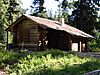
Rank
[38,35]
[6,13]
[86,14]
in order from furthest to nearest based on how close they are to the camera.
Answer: [86,14] < [6,13] < [38,35]

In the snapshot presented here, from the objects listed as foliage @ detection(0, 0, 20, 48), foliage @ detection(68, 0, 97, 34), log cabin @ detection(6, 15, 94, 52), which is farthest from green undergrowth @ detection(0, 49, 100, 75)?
foliage @ detection(68, 0, 97, 34)

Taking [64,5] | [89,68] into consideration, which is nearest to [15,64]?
[89,68]

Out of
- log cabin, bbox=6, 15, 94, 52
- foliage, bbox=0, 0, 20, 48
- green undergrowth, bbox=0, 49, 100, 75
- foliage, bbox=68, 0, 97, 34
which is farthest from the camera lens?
foliage, bbox=68, 0, 97, 34

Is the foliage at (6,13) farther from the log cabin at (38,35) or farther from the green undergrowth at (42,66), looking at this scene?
the green undergrowth at (42,66)

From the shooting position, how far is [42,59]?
1828cm

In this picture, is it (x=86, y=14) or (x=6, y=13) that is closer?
(x=6, y=13)

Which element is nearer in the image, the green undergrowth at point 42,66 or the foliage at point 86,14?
the green undergrowth at point 42,66

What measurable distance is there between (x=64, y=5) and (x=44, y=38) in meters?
27.8

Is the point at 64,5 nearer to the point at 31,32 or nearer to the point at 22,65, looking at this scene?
the point at 31,32

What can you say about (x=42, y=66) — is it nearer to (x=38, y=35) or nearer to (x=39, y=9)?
(x=38, y=35)

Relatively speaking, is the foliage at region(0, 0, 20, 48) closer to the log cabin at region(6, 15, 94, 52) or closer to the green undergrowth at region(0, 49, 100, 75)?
the log cabin at region(6, 15, 94, 52)

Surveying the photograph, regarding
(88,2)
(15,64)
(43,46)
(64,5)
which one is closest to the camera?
(15,64)

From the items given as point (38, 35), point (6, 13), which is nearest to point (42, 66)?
point (38, 35)

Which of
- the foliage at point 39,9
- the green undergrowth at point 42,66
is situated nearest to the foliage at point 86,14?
the foliage at point 39,9
